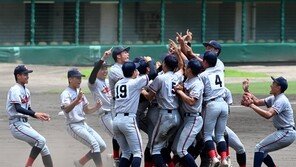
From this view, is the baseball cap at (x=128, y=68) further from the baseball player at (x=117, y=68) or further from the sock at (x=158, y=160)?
the sock at (x=158, y=160)

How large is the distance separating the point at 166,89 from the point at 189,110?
0.49 metres

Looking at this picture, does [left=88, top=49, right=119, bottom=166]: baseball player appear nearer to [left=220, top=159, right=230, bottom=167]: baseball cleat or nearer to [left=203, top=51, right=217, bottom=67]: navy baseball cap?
[left=203, top=51, right=217, bottom=67]: navy baseball cap

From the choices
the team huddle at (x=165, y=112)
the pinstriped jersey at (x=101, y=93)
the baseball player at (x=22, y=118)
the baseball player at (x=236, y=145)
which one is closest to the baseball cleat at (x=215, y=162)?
the team huddle at (x=165, y=112)

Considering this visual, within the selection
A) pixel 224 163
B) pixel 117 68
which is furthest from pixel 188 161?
pixel 117 68

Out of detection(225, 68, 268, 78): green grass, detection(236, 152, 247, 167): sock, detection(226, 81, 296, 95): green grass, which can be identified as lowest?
detection(236, 152, 247, 167): sock

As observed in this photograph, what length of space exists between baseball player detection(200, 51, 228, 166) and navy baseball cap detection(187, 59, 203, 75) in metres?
0.38

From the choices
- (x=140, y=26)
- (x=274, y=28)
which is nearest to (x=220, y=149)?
(x=140, y=26)

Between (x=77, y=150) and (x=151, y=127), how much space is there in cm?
295

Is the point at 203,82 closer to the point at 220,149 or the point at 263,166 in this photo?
the point at 220,149

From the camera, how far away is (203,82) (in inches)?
606

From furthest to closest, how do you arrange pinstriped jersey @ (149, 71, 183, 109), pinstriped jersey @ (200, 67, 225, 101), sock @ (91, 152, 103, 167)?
pinstriped jersey @ (200, 67, 225, 101)
sock @ (91, 152, 103, 167)
pinstriped jersey @ (149, 71, 183, 109)

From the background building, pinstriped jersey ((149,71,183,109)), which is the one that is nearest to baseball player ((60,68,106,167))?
pinstriped jersey ((149,71,183,109))

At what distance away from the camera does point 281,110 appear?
1509 cm

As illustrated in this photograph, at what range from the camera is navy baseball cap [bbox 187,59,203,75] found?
1498cm
